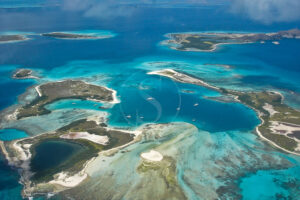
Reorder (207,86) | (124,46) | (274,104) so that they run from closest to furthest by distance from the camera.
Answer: (274,104)
(207,86)
(124,46)

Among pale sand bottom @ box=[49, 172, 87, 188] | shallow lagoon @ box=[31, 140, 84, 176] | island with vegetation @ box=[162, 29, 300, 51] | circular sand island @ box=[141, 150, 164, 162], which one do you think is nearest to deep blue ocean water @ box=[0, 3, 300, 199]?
shallow lagoon @ box=[31, 140, 84, 176]

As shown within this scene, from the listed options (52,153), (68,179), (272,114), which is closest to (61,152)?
(52,153)

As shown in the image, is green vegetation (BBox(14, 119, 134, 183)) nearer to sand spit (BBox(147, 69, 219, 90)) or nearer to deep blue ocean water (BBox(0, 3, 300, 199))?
deep blue ocean water (BBox(0, 3, 300, 199))

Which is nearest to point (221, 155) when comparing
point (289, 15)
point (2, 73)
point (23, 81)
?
point (23, 81)

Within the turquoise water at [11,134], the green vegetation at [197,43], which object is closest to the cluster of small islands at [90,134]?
the turquoise water at [11,134]

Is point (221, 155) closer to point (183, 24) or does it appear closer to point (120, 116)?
point (120, 116)

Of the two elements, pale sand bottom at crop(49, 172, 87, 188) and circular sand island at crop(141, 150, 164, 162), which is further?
circular sand island at crop(141, 150, 164, 162)

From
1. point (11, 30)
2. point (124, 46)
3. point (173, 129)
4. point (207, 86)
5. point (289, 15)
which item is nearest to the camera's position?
point (173, 129)
